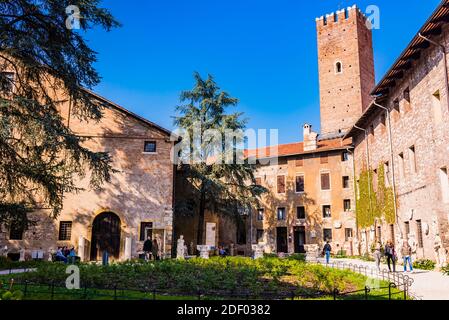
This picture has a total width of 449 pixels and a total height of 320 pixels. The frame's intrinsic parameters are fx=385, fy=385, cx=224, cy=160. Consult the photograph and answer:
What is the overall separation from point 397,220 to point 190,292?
47.6 feet

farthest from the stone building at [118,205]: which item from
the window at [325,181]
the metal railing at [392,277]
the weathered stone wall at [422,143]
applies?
the window at [325,181]

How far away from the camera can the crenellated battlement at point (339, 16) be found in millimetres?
40547

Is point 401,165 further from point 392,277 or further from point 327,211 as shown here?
point 327,211

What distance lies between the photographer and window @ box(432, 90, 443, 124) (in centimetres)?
1608

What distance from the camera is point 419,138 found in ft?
58.5

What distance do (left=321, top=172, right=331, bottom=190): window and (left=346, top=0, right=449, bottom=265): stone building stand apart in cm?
841

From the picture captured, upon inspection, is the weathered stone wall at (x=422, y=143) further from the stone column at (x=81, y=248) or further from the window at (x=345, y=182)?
the stone column at (x=81, y=248)

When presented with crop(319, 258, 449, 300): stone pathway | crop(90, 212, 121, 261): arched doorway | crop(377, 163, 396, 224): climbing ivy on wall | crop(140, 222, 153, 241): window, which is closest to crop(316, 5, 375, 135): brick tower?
crop(377, 163, 396, 224): climbing ivy on wall

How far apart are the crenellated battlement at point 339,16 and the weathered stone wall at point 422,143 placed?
72.8 ft

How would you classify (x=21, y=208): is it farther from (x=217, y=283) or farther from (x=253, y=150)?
(x=253, y=150)

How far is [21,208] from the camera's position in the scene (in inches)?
571

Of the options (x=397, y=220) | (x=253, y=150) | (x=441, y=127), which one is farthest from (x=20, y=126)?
(x=253, y=150)

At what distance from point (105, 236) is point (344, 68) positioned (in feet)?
97.7

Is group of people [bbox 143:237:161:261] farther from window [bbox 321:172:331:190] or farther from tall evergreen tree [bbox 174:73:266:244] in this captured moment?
window [bbox 321:172:331:190]
